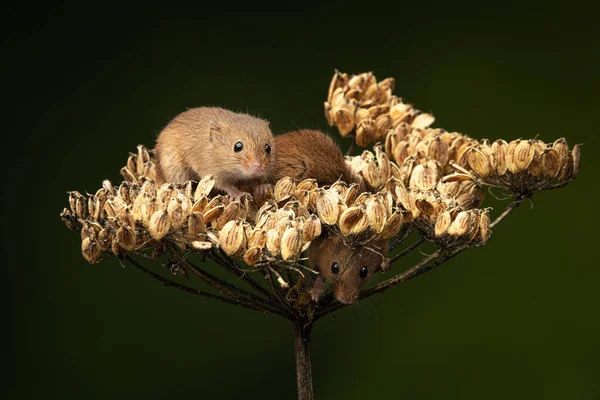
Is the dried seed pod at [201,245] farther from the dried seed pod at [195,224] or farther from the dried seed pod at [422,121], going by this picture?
the dried seed pod at [422,121]

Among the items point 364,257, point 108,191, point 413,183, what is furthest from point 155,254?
point 413,183

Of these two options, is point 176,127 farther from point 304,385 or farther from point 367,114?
point 304,385

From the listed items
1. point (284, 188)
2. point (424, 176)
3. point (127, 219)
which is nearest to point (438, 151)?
point (424, 176)

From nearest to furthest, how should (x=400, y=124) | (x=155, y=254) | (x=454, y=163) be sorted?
(x=155, y=254) < (x=454, y=163) < (x=400, y=124)

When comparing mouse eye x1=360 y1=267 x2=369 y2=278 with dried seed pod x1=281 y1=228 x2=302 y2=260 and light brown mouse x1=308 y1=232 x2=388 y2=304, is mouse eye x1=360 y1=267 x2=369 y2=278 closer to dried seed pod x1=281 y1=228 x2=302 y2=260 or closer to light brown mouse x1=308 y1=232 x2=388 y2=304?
light brown mouse x1=308 y1=232 x2=388 y2=304

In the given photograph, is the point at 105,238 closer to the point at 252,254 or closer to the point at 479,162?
the point at 252,254

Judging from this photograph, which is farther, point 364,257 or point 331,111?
point 331,111
